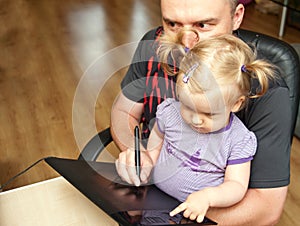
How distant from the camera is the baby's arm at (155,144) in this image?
1.23 meters

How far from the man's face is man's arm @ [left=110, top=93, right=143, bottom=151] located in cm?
33

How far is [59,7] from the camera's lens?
457 cm

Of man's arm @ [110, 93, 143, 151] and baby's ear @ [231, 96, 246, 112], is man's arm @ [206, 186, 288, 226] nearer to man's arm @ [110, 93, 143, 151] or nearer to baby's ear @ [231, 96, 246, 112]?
baby's ear @ [231, 96, 246, 112]

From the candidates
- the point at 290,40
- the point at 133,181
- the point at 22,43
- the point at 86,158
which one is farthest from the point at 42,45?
the point at 133,181

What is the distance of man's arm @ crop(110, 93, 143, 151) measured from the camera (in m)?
1.41

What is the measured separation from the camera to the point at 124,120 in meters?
1.45

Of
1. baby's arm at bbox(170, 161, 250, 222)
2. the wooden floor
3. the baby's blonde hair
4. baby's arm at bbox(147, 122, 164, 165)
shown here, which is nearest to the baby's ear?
the baby's blonde hair

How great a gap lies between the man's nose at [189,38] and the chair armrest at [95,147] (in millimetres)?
432

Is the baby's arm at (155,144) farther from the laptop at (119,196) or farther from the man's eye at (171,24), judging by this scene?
the man's eye at (171,24)

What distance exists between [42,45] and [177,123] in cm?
276

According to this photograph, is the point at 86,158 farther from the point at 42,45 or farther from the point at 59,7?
the point at 59,7

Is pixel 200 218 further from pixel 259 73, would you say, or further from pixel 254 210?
pixel 259 73

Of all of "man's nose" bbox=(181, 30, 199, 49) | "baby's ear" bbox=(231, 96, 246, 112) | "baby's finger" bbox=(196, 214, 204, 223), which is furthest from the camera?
"man's nose" bbox=(181, 30, 199, 49)

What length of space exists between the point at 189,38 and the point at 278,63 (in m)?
0.32
